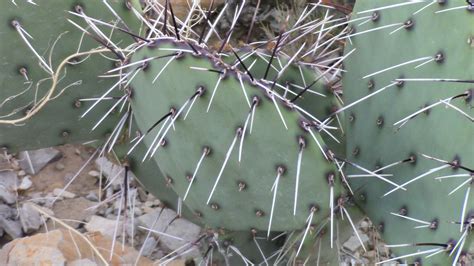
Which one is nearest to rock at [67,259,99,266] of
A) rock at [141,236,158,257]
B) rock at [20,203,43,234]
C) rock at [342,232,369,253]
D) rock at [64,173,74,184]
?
rock at [141,236,158,257]

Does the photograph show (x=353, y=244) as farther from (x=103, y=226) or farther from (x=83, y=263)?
(x=83, y=263)

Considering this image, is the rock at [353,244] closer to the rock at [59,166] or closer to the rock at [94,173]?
the rock at [94,173]

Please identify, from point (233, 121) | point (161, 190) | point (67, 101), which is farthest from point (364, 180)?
point (67, 101)

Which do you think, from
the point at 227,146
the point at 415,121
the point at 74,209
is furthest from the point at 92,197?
the point at 415,121

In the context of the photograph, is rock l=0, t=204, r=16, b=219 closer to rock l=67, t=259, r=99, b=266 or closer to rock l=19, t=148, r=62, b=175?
rock l=19, t=148, r=62, b=175

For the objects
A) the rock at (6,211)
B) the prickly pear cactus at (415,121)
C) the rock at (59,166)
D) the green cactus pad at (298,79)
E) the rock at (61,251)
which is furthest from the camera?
the rock at (59,166)

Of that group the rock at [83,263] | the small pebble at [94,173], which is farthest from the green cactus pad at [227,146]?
the small pebble at [94,173]
